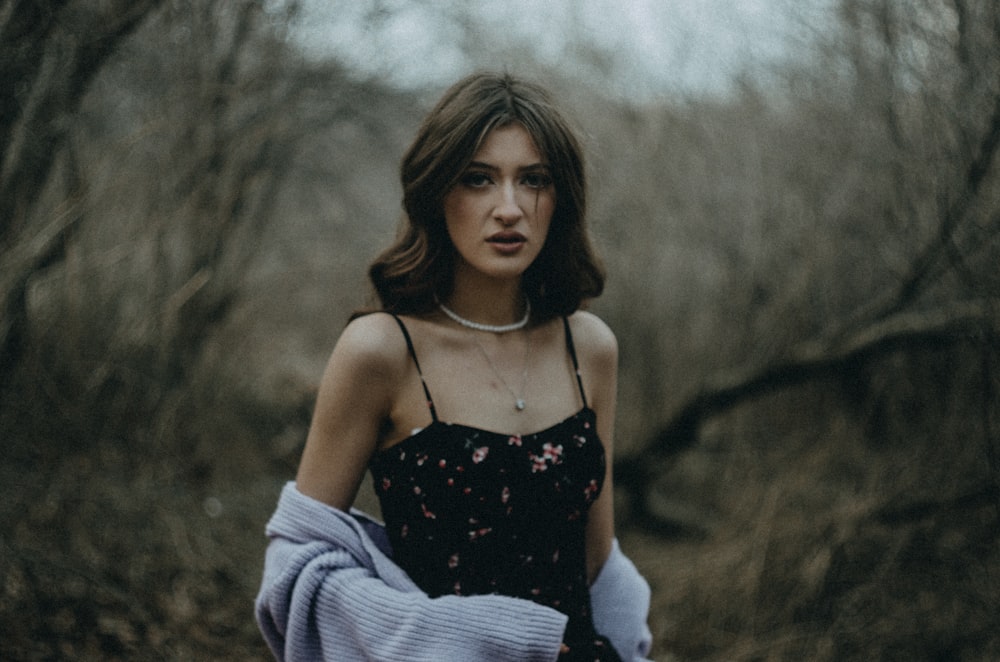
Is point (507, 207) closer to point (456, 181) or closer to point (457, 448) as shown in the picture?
point (456, 181)

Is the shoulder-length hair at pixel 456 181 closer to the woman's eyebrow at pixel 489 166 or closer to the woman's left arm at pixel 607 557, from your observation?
the woman's eyebrow at pixel 489 166

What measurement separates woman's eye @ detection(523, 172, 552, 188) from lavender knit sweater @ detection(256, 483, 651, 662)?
0.79 m

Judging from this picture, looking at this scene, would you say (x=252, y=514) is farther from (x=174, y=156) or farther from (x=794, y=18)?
(x=794, y=18)

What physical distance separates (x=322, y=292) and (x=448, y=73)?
7.32 ft

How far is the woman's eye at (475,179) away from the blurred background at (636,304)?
197 cm

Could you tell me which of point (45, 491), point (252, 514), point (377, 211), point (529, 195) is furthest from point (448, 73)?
point (529, 195)

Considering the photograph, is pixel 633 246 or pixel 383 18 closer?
pixel 383 18

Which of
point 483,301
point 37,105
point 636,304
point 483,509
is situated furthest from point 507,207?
point 636,304

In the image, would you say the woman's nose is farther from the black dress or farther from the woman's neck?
the black dress

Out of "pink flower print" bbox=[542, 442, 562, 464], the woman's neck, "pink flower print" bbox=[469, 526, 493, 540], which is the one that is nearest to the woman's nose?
the woman's neck

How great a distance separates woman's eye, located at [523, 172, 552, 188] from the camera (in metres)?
1.82

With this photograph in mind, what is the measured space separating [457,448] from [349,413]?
230 mm

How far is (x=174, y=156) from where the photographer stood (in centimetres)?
490

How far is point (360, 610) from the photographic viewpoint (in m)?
1.60
